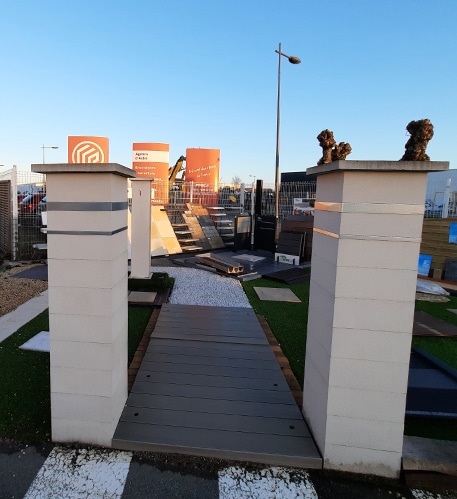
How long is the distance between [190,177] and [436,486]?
18.1 metres

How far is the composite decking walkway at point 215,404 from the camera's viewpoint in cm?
239

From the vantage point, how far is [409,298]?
2.14 meters

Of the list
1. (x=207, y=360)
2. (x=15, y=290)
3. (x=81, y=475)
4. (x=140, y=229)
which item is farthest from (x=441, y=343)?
(x=15, y=290)

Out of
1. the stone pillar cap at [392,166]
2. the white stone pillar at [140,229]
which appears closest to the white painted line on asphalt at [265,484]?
the stone pillar cap at [392,166]

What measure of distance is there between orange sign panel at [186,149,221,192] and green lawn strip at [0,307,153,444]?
50.3ft

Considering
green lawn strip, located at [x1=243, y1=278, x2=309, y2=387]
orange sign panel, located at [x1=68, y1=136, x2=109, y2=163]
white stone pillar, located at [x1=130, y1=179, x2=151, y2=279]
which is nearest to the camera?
green lawn strip, located at [x1=243, y1=278, x2=309, y2=387]

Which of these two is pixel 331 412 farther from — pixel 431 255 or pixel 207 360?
pixel 431 255

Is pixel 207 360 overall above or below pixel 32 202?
below

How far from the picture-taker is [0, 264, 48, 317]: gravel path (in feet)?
18.6

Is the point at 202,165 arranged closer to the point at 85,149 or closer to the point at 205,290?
the point at 85,149

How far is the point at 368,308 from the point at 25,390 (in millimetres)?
2847

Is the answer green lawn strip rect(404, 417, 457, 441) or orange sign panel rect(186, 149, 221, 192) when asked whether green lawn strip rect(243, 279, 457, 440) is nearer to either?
green lawn strip rect(404, 417, 457, 441)

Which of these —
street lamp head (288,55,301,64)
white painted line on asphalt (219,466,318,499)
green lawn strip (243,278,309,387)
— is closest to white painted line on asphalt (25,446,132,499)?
white painted line on asphalt (219,466,318,499)

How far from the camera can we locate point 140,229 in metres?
7.13
